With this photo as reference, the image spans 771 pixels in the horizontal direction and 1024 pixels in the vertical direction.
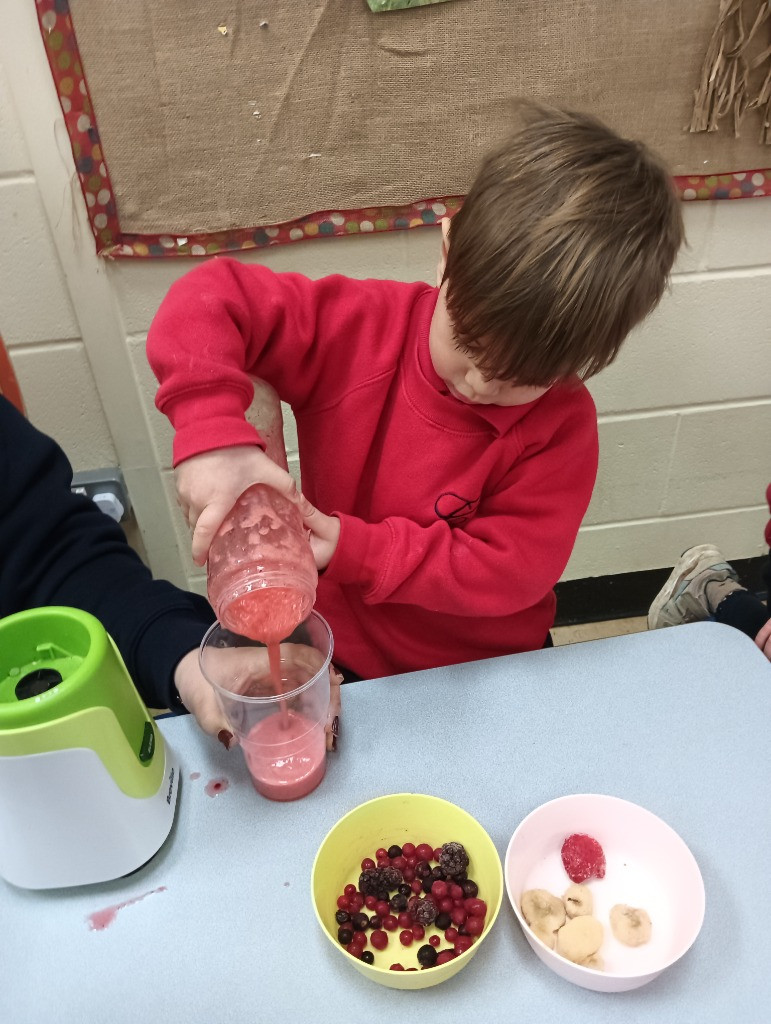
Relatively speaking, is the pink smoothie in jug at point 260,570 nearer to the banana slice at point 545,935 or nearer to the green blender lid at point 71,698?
the green blender lid at point 71,698

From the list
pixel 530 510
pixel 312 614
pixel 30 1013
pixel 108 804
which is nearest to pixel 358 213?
pixel 530 510

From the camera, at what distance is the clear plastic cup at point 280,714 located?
2.17 feet

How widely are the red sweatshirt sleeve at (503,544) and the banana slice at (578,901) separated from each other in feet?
1.00

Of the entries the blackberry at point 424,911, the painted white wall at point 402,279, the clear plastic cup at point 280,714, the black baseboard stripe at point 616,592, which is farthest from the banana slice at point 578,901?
the black baseboard stripe at point 616,592

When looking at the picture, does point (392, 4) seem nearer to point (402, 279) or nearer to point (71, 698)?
point (402, 279)

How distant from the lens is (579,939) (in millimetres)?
573

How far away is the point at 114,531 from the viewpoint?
88cm

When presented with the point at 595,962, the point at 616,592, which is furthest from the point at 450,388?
the point at 616,592

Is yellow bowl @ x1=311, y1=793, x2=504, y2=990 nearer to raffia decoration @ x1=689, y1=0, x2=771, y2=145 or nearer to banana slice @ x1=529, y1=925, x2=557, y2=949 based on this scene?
banana slice @ x1=529, y1=925, x2=557, y2=949


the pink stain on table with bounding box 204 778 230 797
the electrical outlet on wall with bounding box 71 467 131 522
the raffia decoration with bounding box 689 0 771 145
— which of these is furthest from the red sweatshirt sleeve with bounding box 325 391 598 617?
the electrical outlet on wall with bounding box 71 467 131 522

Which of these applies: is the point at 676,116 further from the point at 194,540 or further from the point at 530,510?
the point at 194,540

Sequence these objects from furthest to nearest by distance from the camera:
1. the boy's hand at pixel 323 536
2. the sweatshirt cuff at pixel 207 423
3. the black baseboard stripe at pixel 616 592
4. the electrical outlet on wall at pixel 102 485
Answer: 1. the black baseboard stripe at pixel 616 592
2. the electrical outlet on wall at pixel 102 485
3. the boy's hand at pixel 323 536
4. the sweatshirt cuff at pixel 207 423

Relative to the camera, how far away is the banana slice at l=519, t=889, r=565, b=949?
1.90 ft

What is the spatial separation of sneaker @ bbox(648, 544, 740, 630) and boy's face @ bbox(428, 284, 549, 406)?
2.17ft
